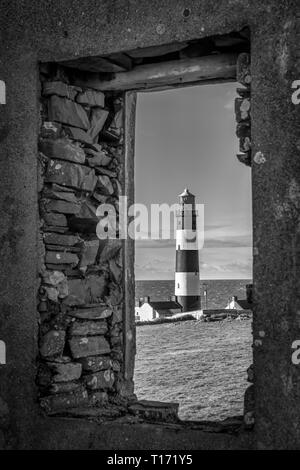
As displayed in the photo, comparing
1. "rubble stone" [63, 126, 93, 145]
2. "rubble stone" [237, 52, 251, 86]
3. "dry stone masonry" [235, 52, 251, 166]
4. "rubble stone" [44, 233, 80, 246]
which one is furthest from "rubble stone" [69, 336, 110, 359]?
"rubble stone" [237, 52, 251, 86]

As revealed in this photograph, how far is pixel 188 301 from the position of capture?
28391 mm

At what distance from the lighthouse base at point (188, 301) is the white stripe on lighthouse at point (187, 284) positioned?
150 millimetres

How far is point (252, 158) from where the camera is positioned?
3.25 meters


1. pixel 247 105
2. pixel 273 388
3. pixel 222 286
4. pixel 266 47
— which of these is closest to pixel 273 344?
pixel 273 388

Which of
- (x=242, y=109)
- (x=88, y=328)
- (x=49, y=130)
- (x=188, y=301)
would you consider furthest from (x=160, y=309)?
(x=242, y=109)

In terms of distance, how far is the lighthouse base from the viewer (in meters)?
28.3

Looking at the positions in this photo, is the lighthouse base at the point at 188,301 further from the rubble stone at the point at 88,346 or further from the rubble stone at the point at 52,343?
the rubble stone at the point at 52,343

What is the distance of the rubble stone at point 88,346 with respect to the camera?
13.0 ft

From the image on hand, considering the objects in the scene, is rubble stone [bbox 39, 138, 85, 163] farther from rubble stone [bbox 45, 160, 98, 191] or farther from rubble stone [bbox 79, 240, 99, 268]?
rubble stone [bbox 79, 240, 99, 268]

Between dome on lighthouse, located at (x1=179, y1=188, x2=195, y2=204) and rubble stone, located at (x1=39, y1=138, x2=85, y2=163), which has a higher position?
dome on lighthouse, located at (x1=179, y1=188, x2=195, y2=204)

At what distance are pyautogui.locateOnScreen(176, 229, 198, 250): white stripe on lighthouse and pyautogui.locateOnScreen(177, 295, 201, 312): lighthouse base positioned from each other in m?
2.30

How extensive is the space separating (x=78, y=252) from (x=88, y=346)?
630mm

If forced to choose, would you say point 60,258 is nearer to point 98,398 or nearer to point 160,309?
point 98,398

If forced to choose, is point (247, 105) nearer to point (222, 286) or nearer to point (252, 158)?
point (252, 158)
